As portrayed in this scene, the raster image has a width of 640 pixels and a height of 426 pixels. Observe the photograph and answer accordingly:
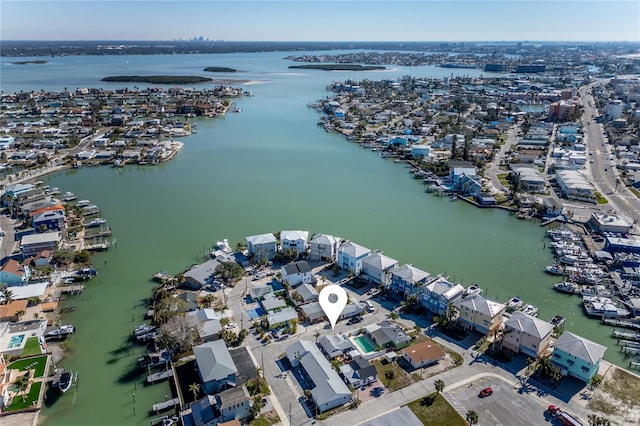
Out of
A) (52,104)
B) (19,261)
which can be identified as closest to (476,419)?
(19,261)

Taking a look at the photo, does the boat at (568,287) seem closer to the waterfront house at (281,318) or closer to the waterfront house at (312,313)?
the waterfront house at (312,313)

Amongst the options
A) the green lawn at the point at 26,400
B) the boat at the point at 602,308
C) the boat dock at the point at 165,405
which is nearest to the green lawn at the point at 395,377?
the boat dock at the point at 165,405

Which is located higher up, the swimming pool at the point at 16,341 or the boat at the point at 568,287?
the swimming pool at the point at 16,341

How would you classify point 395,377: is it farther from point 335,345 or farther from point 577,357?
point 577,357

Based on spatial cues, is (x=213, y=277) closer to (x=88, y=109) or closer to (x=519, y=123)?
(x=519, y=123)

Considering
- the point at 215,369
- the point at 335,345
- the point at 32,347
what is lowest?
the point at 32,347

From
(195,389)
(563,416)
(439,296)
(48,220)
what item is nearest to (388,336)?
(439,296)
